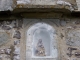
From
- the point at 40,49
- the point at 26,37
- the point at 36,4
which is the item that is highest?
the point at 36,4

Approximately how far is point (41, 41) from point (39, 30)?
141 millimetres

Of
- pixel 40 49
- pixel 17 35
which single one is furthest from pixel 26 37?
pixel 40 49

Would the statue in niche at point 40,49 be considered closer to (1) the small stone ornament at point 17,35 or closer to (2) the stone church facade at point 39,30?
(2) the stone church facade at point 39,30

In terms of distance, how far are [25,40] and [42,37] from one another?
22cm

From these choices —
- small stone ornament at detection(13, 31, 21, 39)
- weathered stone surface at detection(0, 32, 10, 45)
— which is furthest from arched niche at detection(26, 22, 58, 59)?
weathered stone surface at detection(0, 32, 10, 45)

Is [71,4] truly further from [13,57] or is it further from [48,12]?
[13,57]

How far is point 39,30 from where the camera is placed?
2.90 metres

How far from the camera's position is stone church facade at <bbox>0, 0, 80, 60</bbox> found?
278 cm

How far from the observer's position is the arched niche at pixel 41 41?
2.78 meters

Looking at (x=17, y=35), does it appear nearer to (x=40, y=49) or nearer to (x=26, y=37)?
(x=26, y=37)

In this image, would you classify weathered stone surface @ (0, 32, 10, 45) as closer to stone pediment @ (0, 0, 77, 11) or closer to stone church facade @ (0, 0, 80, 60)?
stone church facade @ (0, 0, 80, 60)

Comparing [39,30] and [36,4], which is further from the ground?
[36,4]

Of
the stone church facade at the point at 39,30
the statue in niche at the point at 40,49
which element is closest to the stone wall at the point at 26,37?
the stone church facade at the point at 39,30

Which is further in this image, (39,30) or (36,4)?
(39,30)
